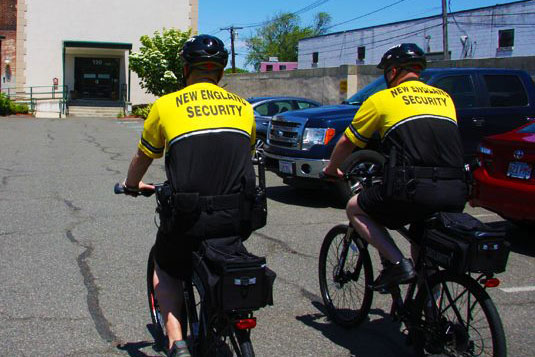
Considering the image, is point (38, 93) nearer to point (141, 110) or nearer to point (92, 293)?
point (141, 110)

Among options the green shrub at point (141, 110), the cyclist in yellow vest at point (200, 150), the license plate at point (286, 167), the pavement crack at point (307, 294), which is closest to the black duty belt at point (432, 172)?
the cyclist in yellow vest at point (200, 150)

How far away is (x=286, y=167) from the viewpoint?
30.7 feet

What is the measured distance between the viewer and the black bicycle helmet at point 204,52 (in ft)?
10.5

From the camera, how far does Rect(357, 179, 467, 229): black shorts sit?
12.1 feet

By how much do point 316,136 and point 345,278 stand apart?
187 inches

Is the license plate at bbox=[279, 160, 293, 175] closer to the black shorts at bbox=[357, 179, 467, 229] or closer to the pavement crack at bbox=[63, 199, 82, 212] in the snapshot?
the pavement crack at bbox=[63, 199, 82, 212]

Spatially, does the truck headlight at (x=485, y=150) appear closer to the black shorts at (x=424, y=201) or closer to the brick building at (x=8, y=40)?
the black shorts at (x=424, y=201)

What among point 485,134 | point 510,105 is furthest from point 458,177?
point 510,105

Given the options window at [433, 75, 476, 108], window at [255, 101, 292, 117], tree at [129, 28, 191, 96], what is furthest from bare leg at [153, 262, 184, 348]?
tree at [129, 28, 191, 96]

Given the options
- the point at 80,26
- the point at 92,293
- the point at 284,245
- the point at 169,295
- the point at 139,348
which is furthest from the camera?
the point at 80,26

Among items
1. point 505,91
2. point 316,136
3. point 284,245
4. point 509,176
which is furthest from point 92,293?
point 505,91

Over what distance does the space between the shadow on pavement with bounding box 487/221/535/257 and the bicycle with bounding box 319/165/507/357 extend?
9.85ft

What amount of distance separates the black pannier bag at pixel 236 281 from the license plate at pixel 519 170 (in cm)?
455

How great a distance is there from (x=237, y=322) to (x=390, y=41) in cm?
5322
